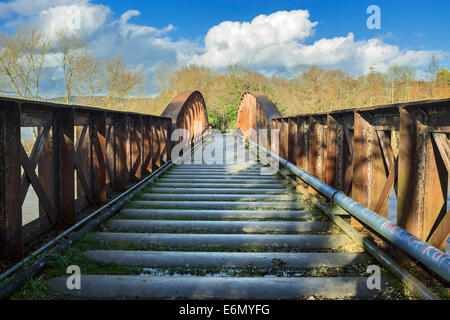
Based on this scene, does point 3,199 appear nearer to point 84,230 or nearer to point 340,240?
point 84,230

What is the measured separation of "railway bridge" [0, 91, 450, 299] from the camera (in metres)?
2.41

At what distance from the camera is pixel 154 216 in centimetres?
A: 450

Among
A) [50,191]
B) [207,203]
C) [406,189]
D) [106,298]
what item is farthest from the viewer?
[207,203]

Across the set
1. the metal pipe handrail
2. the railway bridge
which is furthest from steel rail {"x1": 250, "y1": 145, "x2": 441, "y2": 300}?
the metal pipe handrail

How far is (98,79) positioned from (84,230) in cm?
2258

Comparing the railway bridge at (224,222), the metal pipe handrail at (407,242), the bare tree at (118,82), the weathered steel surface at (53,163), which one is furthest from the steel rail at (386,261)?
the bare tree at (118,82)

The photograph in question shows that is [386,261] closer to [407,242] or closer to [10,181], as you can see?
[407,242]

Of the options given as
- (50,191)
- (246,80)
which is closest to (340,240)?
(50,191)

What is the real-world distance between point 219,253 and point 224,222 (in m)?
1.03

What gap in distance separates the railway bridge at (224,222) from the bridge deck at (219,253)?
A: 0.01m

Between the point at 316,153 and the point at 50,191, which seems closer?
the point at 50,191

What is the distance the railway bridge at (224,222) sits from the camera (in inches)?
95.0

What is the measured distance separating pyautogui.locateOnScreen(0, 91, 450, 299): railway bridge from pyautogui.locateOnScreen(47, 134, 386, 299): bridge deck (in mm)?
13

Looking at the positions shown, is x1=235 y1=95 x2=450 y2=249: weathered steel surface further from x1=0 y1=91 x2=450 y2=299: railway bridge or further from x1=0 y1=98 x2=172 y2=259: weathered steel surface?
x1=0 y1=98 x2=172 y2=259: weathered steel surface
